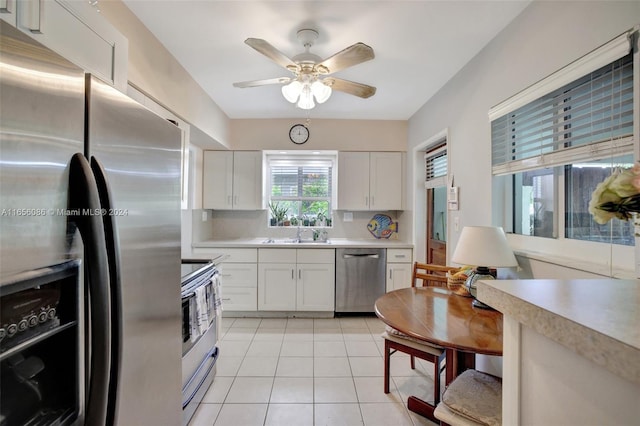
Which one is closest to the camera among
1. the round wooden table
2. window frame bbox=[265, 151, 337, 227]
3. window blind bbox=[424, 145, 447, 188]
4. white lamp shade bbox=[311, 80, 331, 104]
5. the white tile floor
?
the round wooden table

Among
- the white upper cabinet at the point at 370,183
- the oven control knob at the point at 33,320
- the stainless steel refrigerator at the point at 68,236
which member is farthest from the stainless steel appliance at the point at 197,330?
the white upper cabinet at the point at 370,183

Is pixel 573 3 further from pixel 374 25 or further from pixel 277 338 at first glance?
pixel 277 338

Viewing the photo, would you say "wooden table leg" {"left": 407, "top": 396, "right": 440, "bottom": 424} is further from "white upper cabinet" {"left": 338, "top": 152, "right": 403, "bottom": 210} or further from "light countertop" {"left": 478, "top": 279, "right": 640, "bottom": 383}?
"white upper cabinet" {"left": 338, "top": 152, "right": 403, "bottom": 210}

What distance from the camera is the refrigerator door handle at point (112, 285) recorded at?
A: 2.19 feet

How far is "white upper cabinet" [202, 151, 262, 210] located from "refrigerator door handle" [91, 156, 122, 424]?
316 centimetres

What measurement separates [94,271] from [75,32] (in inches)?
32.0

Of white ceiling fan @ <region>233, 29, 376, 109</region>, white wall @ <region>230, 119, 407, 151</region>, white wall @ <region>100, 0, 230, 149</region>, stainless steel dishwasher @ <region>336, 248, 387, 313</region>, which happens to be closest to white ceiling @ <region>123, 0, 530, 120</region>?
white wall @ <region>100, 0, 230, 149</region>

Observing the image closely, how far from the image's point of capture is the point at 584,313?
0.50 m

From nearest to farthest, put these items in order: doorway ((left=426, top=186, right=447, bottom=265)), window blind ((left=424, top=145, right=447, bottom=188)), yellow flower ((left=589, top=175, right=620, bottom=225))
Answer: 1. yellow flower ((left=589, top=175, right=620, bottom=225))
2. window blind ((left=424, top=145, right=447, bottom=188))
3. doorway ((left=426, top=186, right=447, bottom=265))

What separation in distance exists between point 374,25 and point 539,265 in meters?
1.80

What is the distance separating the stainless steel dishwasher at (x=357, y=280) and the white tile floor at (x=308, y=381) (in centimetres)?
35

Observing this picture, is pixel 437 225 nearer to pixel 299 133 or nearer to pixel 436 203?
pixel 436 203

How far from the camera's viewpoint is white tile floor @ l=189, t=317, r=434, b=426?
182cm

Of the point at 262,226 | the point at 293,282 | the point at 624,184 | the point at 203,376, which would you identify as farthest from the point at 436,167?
the point at 203,376
